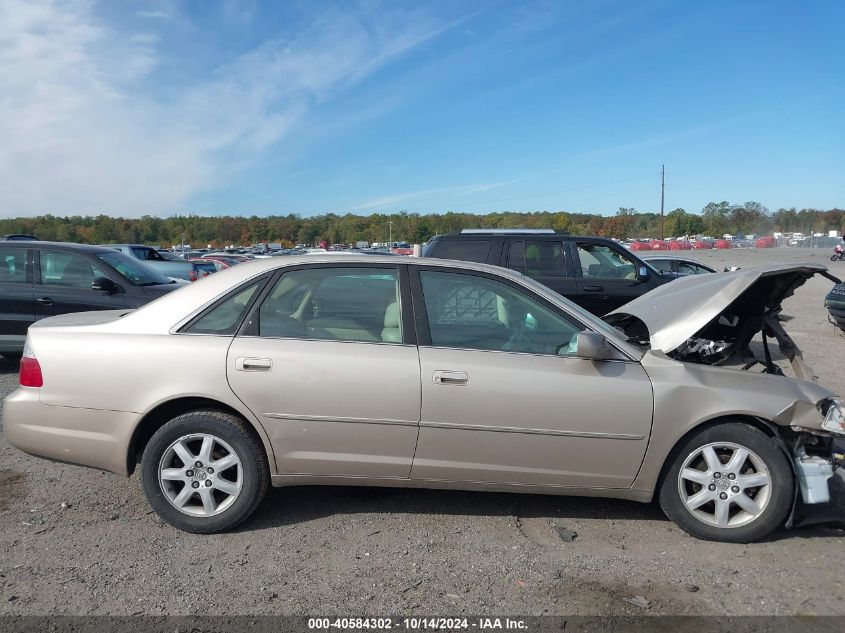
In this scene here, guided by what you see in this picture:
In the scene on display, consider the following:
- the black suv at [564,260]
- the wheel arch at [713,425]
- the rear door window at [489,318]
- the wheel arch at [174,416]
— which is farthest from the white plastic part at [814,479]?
the black suv at [564,260]

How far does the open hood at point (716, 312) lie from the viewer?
3805mm

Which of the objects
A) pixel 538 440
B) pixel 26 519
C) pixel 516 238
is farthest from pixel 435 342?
pixel 516 238

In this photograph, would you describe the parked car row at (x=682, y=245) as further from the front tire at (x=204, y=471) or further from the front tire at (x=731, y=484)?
the front tire at (x=204, y=471)

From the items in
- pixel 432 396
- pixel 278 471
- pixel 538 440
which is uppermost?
pixel 432 396

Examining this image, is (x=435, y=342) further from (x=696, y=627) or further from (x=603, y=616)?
(x=696, y=627)

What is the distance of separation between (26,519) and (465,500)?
104 inches

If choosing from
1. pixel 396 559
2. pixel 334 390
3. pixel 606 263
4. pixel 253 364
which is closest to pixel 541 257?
pixel 606 263

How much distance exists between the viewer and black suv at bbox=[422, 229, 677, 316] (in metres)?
8.21

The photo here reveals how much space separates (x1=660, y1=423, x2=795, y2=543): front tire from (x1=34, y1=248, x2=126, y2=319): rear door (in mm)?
6598

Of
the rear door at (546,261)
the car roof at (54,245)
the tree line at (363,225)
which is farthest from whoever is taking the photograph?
the tree line at (363,225)

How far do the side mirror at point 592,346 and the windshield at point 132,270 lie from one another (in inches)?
244

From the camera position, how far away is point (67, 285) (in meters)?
7.35

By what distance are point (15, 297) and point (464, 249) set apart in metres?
5.50

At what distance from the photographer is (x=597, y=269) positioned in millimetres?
8562
